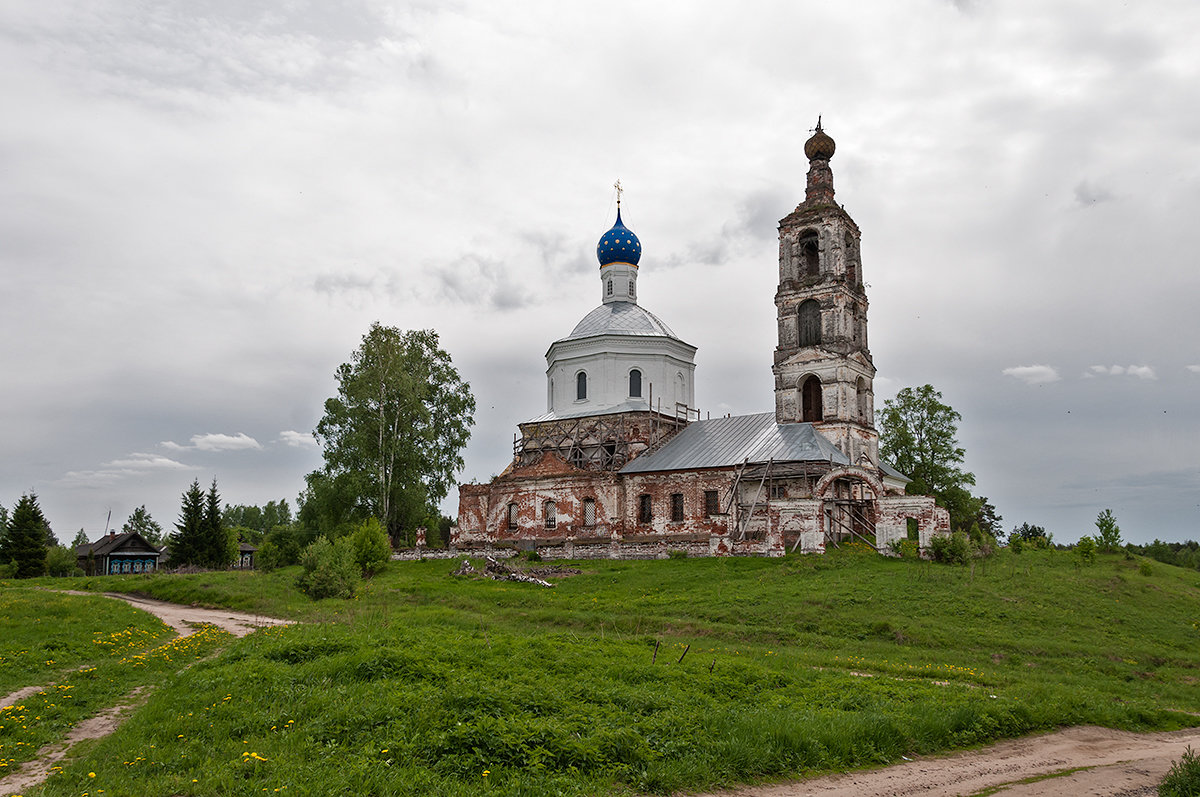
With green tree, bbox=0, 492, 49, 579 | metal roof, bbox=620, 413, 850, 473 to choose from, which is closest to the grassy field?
metal roof, bbox=620, 413, 850, 473

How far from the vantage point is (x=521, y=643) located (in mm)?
13984

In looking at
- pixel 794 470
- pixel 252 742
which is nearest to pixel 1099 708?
pixel 252 742

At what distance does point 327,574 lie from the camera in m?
26.3

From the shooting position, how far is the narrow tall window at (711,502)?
117 feet

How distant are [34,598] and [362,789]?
814 inches

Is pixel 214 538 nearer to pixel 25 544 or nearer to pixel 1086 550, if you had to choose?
pixel 25 544

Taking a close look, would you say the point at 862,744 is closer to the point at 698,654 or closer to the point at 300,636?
the point at 698,654

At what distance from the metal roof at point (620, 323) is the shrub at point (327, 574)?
65.3 ft

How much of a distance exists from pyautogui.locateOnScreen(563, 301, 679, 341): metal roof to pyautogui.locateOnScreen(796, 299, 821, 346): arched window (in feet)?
25.1

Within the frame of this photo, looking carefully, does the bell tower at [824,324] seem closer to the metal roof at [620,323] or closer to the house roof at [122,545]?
the metal roof at [620,323]

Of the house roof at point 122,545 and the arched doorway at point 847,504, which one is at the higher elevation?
the arched doorway at point 847,504

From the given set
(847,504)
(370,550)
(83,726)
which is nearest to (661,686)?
A: (83,726)

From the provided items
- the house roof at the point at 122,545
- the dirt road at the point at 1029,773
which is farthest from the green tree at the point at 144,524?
the dirt road at the point at 1029,773

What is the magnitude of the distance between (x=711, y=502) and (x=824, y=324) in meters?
9.51
